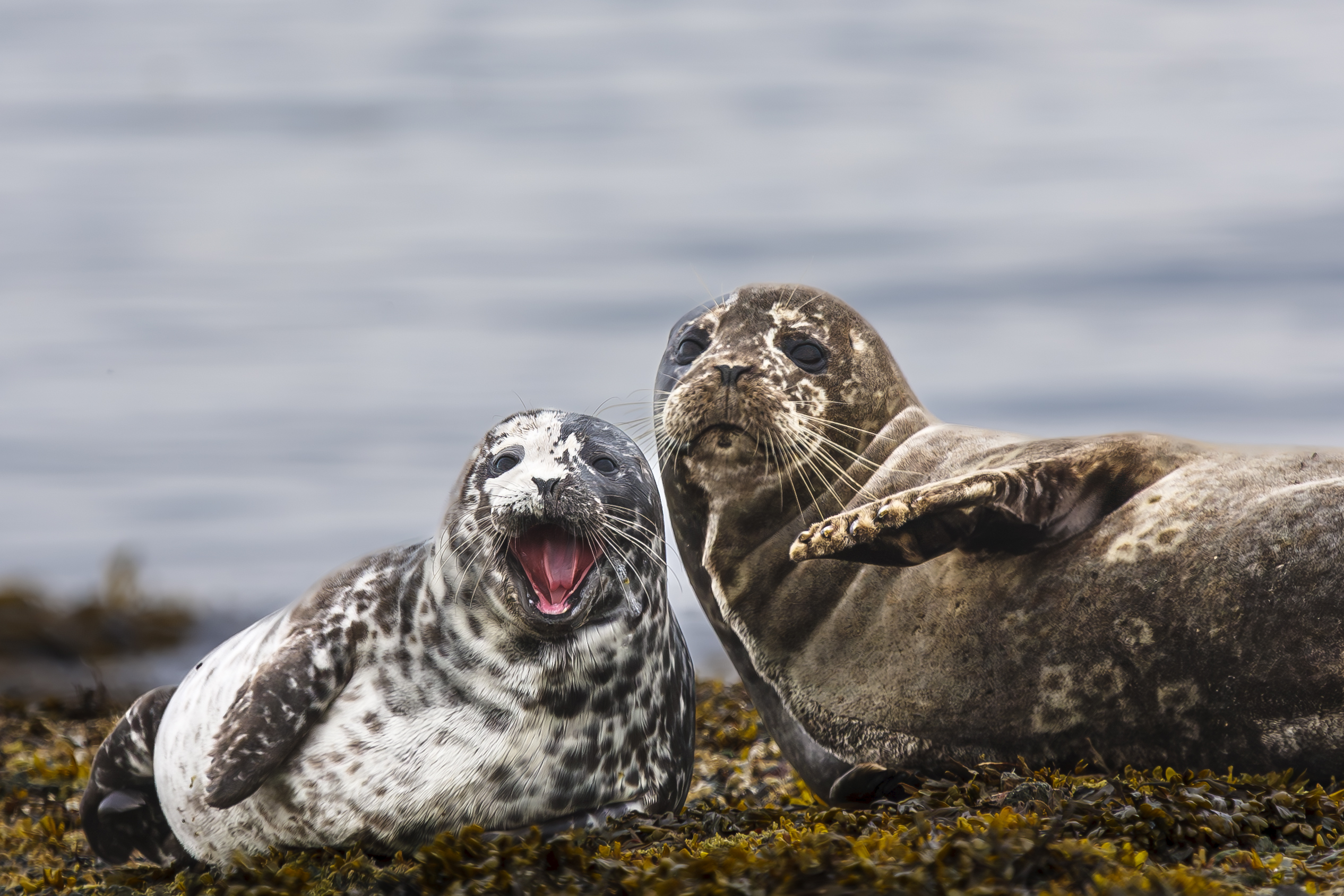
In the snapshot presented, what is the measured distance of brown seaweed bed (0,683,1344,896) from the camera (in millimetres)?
4008

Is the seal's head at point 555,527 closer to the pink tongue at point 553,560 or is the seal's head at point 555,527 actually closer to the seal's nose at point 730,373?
the pink tongue at point 553,560

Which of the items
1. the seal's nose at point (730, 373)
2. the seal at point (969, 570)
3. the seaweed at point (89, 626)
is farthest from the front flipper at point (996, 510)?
the seaweed at point (89, 626)

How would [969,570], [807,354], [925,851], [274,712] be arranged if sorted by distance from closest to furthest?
[925,851], [274,712], [969,570], [807,354]

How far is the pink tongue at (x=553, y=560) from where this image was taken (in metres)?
5.29

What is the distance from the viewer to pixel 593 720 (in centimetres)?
533

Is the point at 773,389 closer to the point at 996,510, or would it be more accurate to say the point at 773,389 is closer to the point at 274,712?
the point at 996,510

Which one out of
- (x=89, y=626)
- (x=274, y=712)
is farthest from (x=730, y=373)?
(x=89, y=626)

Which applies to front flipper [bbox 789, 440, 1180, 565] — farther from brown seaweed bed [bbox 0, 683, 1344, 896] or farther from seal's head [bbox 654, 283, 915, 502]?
brown seaweed bed [bbox 0, 683, 1344, 896]

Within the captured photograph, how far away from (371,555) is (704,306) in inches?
78.5

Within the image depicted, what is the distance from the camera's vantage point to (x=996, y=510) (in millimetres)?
5383

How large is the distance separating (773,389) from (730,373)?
210 mm

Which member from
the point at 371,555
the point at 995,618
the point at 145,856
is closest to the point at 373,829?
the point at 371,555

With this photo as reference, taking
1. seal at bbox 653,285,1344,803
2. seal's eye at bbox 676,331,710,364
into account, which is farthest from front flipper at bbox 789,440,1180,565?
seal's eye at bbox 676,331,710,364

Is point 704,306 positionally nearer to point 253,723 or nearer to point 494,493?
point 494,493
